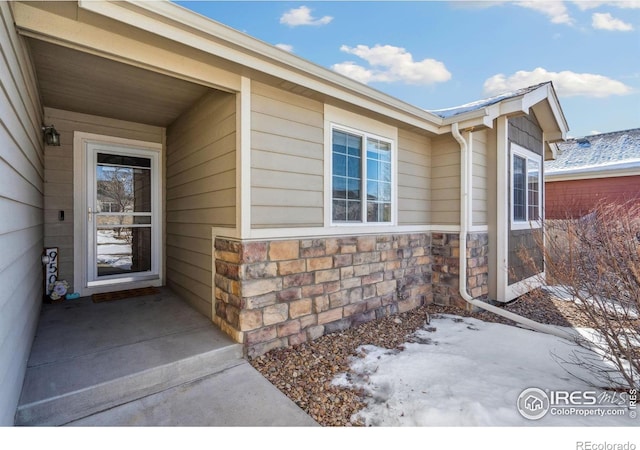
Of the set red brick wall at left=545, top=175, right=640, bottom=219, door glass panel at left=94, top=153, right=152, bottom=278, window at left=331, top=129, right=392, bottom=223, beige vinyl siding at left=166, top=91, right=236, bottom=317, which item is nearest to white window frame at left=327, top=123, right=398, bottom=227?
window at left=331, top=129, right=392, bottom=223

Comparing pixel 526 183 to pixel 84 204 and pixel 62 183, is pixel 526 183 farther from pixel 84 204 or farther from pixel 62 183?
pixel 62 183

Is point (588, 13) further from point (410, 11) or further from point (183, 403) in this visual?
point (183, 403)

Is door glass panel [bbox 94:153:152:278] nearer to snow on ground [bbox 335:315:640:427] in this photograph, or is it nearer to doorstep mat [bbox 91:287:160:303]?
doorstep mat [bbox 91:287:160:303]

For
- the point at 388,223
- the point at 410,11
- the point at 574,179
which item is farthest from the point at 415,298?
the point at 574,179

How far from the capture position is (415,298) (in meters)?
4.45

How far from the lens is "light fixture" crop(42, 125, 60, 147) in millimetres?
3537

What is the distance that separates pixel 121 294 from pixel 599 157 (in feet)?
42.9

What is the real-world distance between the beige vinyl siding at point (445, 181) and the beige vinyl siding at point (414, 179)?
87mm

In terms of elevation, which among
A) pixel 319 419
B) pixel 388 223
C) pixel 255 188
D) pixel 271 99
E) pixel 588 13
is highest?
pixel 588 13

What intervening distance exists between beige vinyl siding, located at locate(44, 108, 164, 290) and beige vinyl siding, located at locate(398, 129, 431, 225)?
13.3ft

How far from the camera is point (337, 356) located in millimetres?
2873

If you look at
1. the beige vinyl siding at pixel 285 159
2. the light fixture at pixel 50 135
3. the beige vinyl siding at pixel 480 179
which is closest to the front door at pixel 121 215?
the light fixture at pixel 50 135

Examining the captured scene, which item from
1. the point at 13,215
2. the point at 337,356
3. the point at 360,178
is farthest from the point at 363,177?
the point at 13,215

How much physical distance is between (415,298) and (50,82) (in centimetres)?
492
